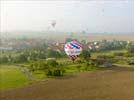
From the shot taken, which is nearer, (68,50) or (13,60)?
(68,50)

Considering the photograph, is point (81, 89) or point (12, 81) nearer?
point (81, 89)

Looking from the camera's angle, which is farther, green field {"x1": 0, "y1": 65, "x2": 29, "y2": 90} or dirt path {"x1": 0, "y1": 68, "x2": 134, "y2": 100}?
green field {"x1": 0, "y1": 65, "x2": 29, "y2": 90}

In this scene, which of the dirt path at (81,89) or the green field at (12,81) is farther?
the green field at (12,81)

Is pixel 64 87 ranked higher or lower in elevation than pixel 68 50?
lower

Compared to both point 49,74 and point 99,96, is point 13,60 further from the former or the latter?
point 99,96

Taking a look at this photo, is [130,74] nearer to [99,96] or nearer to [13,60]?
[99,96]

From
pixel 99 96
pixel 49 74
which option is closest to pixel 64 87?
pixel 99 96

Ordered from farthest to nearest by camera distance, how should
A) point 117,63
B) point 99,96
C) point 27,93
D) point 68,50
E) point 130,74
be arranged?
point 117,63 < point 68,50 < point 130,74 < point 27,93 < point 99,96

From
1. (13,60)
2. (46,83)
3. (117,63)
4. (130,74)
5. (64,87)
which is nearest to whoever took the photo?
(64,87)
